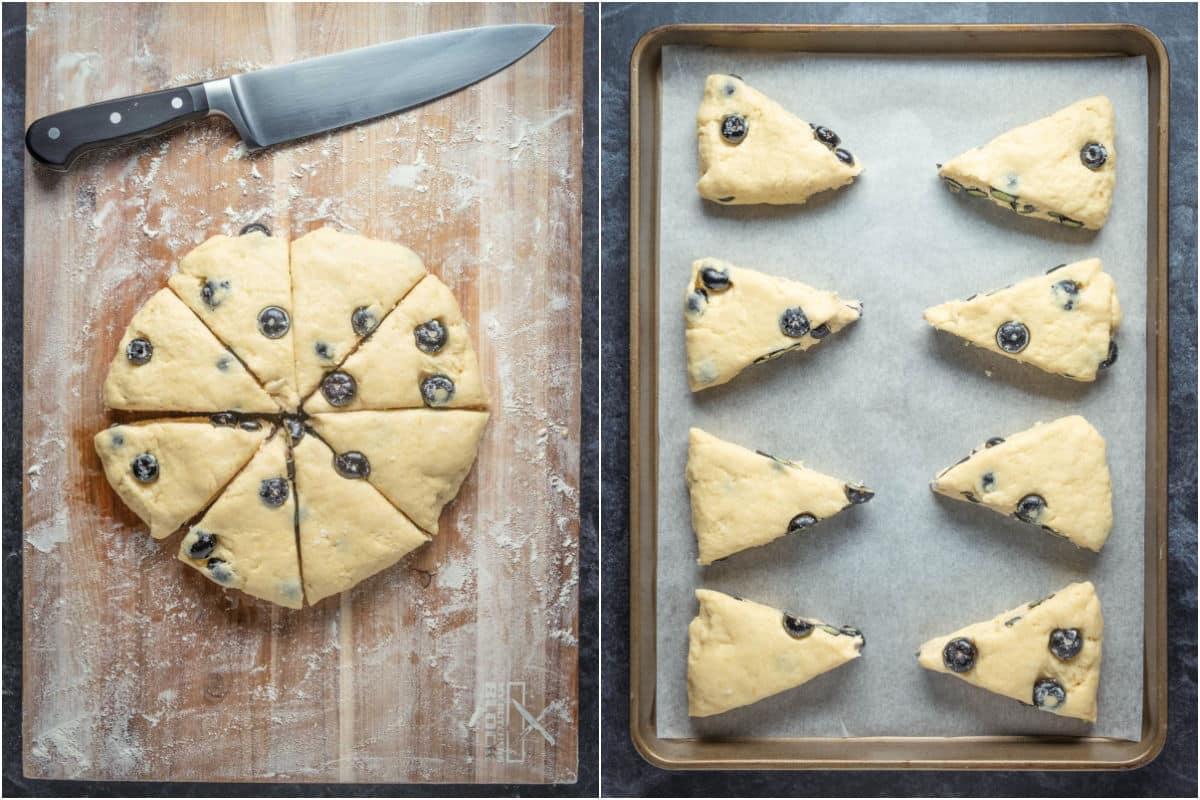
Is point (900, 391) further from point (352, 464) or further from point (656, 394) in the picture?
point (352, 464)

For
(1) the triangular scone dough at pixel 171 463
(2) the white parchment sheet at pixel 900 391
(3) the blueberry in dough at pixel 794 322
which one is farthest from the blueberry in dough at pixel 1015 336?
(1) the triangular scone dough at pixel 171 463

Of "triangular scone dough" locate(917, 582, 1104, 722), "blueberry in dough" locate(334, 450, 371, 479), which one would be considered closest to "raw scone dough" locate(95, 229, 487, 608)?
"blueberry in dough" locate(334, 450, 371, 479)

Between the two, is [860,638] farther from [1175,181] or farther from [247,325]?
[247,325]

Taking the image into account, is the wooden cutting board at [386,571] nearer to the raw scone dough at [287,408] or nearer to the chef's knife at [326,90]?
the chef's knife at [326,90]

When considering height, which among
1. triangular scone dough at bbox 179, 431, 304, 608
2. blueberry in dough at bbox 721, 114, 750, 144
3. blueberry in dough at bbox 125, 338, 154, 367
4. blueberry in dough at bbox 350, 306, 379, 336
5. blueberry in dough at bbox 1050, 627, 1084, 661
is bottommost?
blueberry in dough at bbox 1050, 627, 1084, 661

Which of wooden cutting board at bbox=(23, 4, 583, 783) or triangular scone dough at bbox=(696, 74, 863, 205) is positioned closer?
triangular scone dough at bbox=(696, 74, 863, 205)

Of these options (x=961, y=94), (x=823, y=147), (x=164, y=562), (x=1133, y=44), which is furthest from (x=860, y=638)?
(x=164, y=562)

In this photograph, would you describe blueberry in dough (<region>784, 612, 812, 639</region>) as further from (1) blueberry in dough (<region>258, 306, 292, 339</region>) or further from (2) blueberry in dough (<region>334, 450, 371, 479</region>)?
(1) blueberry in dough (<region>258, 306, 292, 339</region>)
